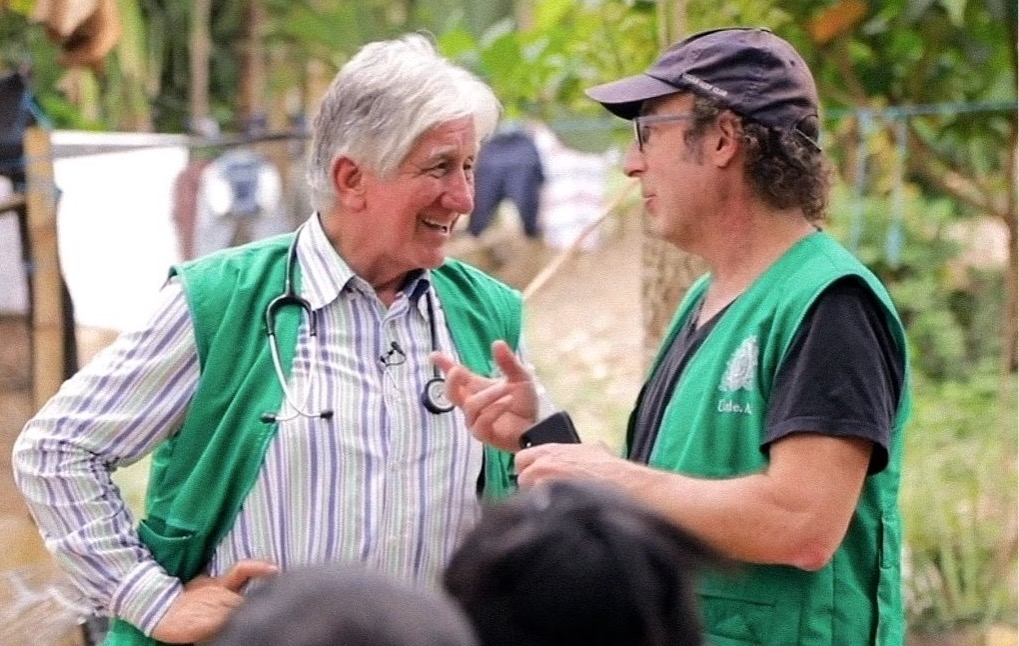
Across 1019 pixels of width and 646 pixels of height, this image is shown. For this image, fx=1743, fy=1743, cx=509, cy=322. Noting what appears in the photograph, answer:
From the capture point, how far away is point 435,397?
2645 millimetres

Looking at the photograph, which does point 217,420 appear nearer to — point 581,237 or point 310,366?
point 310,366

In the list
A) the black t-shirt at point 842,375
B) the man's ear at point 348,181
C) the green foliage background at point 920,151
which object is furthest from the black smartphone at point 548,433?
the green foliage background at point 920,151

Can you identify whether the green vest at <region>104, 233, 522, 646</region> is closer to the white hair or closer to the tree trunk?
the white hair

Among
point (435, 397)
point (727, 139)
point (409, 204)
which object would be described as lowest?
point (435, 397)

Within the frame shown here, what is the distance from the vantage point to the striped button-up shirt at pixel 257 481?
99.9 inches

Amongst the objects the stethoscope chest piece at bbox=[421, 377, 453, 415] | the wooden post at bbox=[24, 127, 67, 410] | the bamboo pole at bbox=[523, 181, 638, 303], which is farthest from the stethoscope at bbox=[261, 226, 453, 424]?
the bamboo pole at bbox=[523, 181, 638, 303]

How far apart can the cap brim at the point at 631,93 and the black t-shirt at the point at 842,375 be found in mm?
421

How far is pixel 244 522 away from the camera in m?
2.56

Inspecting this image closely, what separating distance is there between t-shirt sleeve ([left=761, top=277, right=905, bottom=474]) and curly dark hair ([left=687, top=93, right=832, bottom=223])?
8.5 inches

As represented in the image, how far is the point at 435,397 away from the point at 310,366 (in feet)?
0.65

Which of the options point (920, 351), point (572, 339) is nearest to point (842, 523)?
point (920, 351)

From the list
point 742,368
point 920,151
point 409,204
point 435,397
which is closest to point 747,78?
point 742,368

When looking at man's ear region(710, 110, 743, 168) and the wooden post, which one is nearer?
man's ear region(710, 110, 743, 168)

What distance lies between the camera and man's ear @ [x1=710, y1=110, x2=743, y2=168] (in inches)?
100
